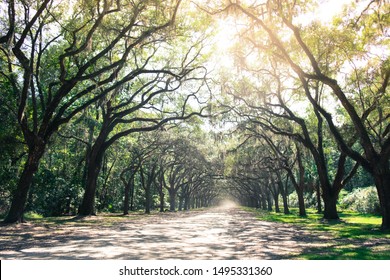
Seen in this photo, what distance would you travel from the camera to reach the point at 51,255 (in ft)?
25.5

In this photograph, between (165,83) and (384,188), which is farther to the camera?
(165,83)

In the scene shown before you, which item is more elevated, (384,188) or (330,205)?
(384,188)

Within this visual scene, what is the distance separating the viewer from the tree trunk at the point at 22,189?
15.7 m

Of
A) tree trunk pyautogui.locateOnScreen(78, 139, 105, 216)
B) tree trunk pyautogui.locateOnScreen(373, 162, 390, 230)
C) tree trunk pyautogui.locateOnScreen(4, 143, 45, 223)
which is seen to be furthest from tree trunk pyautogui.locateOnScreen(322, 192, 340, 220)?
tree trunk pyautogui.locateOnScreen(4, 143, 45, 223)

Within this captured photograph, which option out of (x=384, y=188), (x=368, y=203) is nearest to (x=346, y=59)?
(x=384, y=188)

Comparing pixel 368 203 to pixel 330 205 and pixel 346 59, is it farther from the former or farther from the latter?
pixel 346 59

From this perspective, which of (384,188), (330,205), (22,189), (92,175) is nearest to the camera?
(384,188)

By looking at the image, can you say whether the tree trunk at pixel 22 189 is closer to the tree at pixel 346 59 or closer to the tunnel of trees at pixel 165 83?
the tunnel of trees at pixel 165 83

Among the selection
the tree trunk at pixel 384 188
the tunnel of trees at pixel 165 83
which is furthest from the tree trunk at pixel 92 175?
the tree trunk at pixel 384 188

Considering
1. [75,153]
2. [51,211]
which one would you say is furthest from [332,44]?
[75,153]

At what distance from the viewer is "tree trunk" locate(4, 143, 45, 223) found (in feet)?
51.5

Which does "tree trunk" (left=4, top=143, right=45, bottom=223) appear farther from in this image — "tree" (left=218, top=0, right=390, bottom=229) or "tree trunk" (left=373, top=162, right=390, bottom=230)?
"tree trunk" (left=373, top=162, right=390, bottom=230)

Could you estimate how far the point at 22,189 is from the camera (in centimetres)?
1580

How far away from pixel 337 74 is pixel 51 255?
18.0 meters
